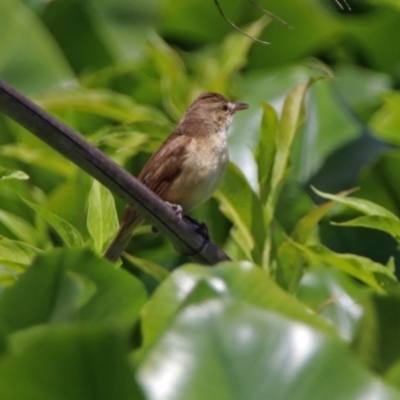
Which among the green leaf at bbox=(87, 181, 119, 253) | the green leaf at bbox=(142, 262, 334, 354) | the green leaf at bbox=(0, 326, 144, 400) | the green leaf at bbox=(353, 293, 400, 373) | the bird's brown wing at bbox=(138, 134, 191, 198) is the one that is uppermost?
the green leaf at bbox=(0, 326, 144, 400)

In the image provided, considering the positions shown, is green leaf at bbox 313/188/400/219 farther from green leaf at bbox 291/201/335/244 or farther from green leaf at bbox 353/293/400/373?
green leaf at bbox 353/293/400/373

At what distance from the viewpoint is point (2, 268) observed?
3.31 m

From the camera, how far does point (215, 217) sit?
4.19m

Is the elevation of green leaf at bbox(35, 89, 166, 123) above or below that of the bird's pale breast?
above

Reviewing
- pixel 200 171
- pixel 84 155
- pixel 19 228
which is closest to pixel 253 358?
pixel 84 155

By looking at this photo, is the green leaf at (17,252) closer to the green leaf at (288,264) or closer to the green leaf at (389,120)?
the green leaf at (288,264)

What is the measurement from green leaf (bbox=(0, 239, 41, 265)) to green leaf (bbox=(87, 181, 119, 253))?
0.20 m

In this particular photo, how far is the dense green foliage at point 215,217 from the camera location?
6.58ft

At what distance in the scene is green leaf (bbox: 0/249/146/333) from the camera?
2.27 m

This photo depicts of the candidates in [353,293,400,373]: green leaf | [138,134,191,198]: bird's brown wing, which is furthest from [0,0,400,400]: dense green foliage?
[138,134,191,198]: bird's brown wing

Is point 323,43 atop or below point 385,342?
below

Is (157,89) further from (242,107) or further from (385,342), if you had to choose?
(385,342)

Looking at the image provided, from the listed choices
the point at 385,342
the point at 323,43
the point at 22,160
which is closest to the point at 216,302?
the point at 385,342

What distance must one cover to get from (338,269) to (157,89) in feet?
5.97
